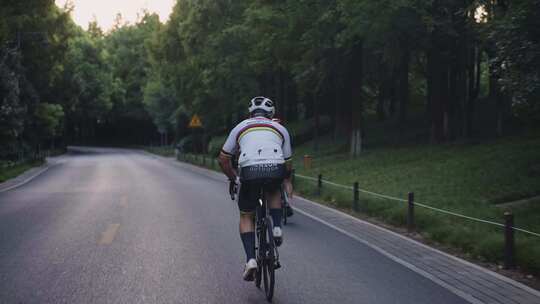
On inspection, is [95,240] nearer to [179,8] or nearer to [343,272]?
[343,272]

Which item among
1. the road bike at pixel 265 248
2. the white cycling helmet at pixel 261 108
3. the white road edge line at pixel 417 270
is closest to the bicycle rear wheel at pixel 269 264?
the road bike at pixel 265 248

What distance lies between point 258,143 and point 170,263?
2.48 metres

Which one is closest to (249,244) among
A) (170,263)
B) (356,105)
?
(170,263)

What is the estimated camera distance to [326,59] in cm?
2842

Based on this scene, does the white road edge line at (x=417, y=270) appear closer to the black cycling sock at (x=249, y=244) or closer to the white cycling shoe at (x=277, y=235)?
the white cycling shoe at (x=277, y=235)

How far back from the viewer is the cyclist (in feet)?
19.5

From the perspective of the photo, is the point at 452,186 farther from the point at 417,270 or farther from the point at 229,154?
the point at 229,154

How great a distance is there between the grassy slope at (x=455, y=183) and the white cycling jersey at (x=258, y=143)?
11.9 ft

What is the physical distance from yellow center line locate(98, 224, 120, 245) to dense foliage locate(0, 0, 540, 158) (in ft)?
27.2

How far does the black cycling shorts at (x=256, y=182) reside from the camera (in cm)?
593

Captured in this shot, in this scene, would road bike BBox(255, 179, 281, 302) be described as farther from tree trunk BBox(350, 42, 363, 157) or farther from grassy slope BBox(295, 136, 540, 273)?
tree trunk BBox(350, 42, 363, 157)

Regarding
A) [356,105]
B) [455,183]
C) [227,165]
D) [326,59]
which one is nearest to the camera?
[227,165]

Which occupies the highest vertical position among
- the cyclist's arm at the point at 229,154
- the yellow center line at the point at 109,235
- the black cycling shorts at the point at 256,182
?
the cyclist's arm at the point at 229,154

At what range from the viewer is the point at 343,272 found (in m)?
7.21
